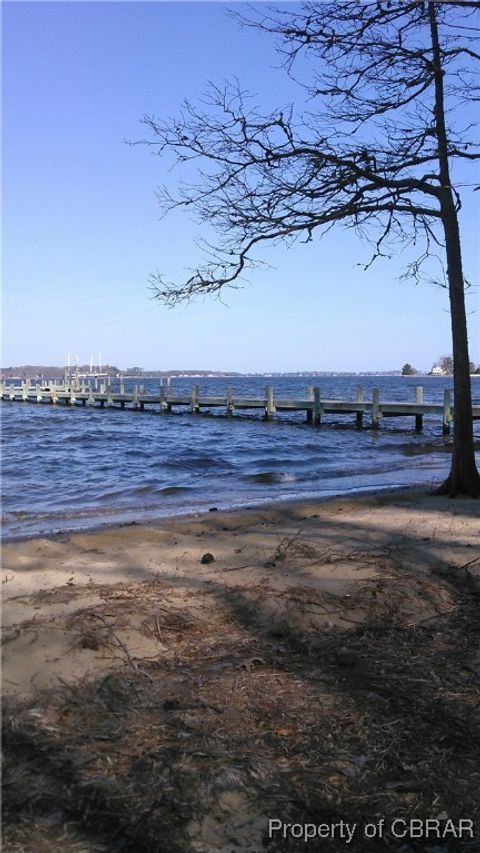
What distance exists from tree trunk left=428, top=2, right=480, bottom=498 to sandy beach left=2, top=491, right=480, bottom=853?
409 centimetres

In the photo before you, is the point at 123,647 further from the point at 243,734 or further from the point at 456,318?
the point at 456,318

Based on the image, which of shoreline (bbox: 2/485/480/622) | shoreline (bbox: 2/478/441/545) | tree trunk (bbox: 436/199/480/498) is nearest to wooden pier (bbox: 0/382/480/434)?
shoreline (bbox: 2/478/441/545)

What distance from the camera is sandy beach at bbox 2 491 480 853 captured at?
217cm

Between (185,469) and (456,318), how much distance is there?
321 inches

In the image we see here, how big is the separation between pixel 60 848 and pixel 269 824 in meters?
0.68

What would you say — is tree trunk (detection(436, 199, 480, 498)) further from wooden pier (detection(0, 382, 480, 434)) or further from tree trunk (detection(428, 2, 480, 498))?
wooden pier (detection(0, 382, 480, 434))

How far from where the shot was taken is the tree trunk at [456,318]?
8.66 metres

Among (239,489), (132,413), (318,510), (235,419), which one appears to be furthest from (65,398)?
(318,510)

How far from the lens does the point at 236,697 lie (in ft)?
9.51

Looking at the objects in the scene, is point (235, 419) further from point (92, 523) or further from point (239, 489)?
point (92, 523)

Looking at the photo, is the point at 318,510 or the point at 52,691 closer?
the point at 52,691

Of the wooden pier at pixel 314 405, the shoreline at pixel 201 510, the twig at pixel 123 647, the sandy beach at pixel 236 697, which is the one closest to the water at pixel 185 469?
the shoreline at pixel 201 510

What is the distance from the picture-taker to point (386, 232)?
353 inches

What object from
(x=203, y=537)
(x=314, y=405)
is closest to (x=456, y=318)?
(x=203, y=537)
